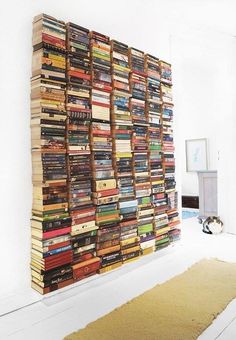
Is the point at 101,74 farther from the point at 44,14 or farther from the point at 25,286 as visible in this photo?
the point at 25,286

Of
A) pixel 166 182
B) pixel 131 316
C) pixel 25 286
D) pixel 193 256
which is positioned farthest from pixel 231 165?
pixel 25 286

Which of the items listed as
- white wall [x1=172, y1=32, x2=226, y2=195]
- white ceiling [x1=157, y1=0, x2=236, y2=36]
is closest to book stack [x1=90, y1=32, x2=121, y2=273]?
white ceiling [x1=157, y1=0, x2=236, y2=36]

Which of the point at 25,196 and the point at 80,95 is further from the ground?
the point at 80,95

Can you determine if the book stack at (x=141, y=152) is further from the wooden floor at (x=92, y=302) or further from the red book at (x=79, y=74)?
the red book at (x=79, y=74)

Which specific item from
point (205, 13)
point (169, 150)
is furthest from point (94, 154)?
point (205, 13)

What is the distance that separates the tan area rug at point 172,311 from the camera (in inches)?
73.9

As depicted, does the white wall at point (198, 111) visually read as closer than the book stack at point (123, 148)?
No

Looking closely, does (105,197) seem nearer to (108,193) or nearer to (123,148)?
(108,193)

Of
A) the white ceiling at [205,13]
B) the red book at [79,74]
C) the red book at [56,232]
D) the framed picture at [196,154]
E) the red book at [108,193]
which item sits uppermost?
the white ceiling at [205,13]

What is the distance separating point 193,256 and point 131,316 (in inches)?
60.1

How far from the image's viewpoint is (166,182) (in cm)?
362

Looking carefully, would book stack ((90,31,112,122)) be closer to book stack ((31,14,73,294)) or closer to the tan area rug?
book stack ((31,14,73,294))

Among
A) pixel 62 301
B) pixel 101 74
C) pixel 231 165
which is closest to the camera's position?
pixel 62 301

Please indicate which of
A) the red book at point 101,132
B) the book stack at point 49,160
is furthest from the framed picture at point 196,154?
the book stack at point 49,160
